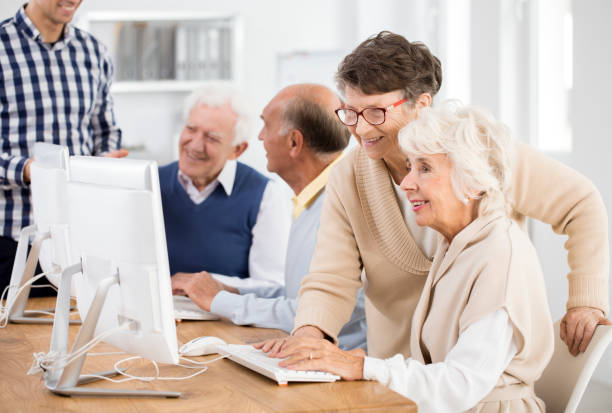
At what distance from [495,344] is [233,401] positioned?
527 mm

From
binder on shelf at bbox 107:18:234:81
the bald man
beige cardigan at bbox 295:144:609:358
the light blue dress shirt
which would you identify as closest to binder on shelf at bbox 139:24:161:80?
binder on shelf at bbox 107:18:234:81

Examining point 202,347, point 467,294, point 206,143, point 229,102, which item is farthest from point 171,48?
point 467,294

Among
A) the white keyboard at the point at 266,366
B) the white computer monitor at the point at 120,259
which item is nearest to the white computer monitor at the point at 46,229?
the white computer monitor at the point at 120,259

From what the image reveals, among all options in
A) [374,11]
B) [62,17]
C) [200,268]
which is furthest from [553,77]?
[62,17]

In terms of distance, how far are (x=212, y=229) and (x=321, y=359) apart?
140 cm

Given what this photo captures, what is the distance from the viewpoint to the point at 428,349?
Answer: 5.48 feet

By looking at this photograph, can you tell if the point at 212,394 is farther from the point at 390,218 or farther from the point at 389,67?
the point at 389,67

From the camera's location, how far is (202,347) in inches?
65.8

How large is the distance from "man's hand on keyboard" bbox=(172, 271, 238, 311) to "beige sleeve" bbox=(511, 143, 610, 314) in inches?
35.7

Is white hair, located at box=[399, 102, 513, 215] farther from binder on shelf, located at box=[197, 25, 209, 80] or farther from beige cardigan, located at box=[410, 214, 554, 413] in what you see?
binder on shelf, located at box=[197, 25, 209, 80]

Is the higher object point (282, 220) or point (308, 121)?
point (308, 121)

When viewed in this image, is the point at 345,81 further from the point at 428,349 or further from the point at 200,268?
the point at 200,268

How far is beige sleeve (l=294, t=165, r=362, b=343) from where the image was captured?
1894 millimetres

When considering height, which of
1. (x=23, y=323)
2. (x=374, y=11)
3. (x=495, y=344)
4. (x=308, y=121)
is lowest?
(x=23, y=323)
